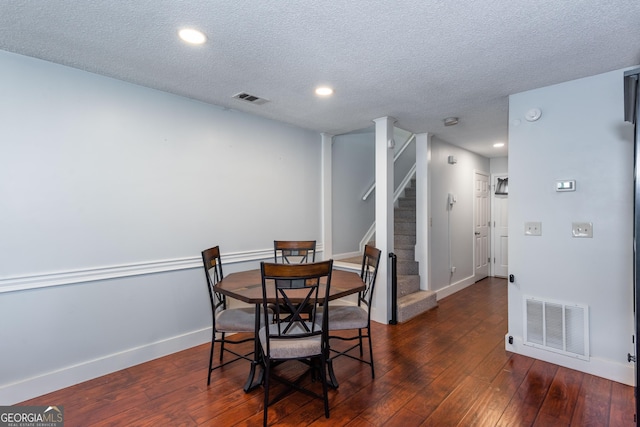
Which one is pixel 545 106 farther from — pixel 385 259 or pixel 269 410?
pixel 269 410

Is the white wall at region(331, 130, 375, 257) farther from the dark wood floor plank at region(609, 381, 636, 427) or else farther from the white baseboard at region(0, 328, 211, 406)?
the dark wood floor plank at region(609, 381, 636, 427)

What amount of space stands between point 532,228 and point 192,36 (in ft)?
10.1

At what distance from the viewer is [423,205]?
4.36 meters

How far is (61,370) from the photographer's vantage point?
89.4 inches

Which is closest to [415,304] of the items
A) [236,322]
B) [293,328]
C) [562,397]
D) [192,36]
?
[562,397]

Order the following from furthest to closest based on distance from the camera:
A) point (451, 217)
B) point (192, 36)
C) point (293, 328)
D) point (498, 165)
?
point (498, 165) < point (451, 217) < point (293, 328) < point (192, 36)

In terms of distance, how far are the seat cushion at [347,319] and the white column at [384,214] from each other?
109cm

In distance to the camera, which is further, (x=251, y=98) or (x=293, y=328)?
(x=251, y=98)

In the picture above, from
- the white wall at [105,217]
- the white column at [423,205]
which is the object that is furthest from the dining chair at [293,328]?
the white column at [423,205]

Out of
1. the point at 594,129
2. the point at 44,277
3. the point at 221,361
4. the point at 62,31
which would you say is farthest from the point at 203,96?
the point at 594,129

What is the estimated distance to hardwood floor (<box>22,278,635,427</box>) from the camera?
1.93m

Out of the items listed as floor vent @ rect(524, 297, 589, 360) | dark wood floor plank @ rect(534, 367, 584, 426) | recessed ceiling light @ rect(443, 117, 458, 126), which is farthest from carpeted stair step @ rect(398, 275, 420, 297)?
recessed ceiling light @ rect(443, 117, 458, 126)

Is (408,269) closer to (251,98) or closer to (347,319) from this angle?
(347,319)
